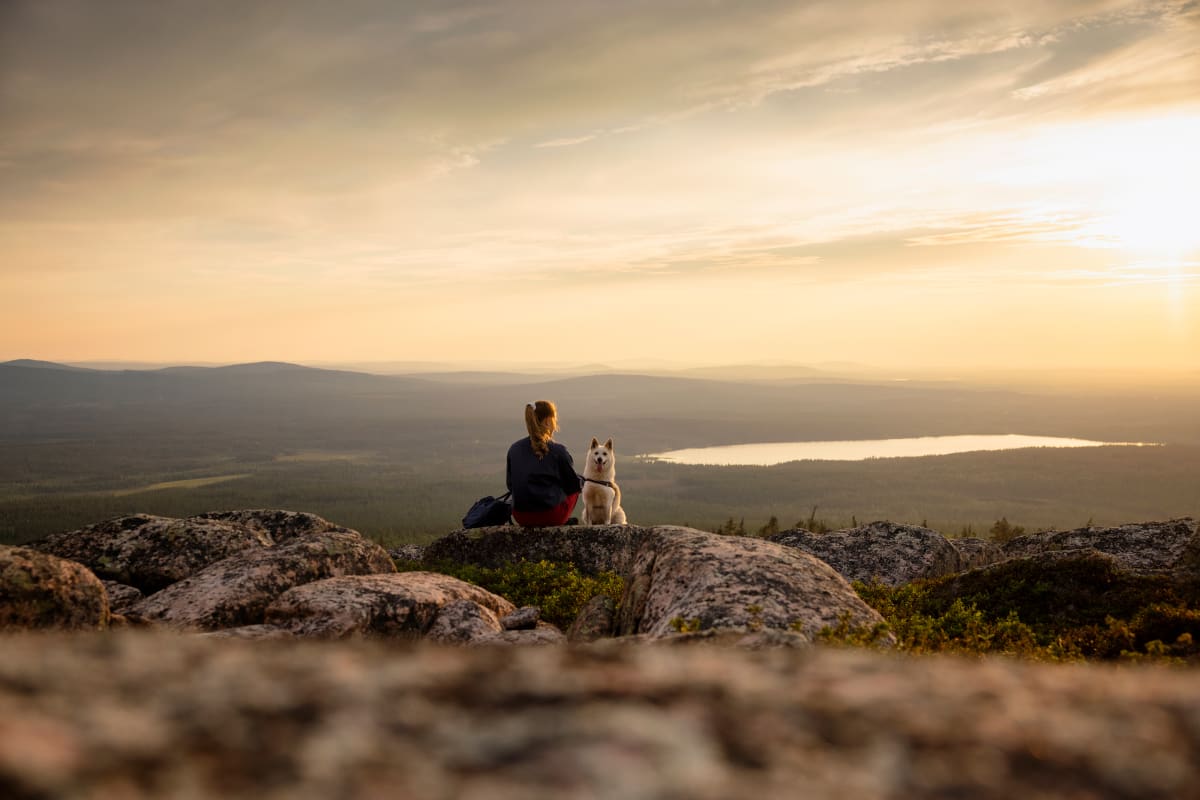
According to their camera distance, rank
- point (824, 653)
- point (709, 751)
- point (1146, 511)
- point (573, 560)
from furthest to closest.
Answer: point (1146, 511) < point (573, 560) < point (824, 653) < point (709, 751)

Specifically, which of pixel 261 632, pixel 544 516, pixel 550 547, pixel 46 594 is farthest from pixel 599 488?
pixel 46 594

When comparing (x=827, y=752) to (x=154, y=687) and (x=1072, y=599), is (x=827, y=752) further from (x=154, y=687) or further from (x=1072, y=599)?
(x=1072, y=599)

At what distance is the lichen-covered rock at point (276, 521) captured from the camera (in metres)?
17.3

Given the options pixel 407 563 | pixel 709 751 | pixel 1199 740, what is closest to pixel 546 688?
pixel 709 751

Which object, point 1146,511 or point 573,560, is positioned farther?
point 1146,511

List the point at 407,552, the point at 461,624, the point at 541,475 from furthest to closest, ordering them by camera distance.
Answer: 1. the point at 407,552
2. the point at 541,475
3. the point at 461,624

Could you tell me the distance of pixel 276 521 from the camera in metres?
17.7

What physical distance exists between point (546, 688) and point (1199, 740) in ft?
7.75

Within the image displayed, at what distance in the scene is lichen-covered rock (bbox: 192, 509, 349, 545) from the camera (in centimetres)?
1727

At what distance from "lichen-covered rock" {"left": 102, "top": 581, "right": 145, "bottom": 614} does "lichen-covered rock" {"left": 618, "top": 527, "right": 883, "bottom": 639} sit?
893cm

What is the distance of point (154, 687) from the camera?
8.50 feet

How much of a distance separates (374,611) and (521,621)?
2.30 metres

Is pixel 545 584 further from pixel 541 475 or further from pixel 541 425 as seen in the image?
pixel 541 425

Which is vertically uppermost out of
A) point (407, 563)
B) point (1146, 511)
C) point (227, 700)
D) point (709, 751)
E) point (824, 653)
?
point (227, 700)
